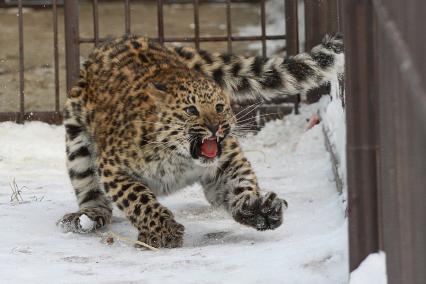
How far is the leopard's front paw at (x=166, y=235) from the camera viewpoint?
5.11m

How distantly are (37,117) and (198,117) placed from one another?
13.3 feet

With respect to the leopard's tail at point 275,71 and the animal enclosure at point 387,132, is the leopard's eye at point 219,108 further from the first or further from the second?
the animal enclosure at point 387,132

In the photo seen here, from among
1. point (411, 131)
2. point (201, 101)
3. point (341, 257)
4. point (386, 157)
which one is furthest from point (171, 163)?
point (411, 131)

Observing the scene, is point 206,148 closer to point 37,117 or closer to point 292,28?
point 292,28

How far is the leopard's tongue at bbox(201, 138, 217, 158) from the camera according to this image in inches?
203

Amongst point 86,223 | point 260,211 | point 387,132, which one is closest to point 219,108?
point 260,211

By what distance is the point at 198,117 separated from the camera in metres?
5.17

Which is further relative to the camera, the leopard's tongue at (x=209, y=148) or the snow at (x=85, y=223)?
the snow at (x=85, y=223)

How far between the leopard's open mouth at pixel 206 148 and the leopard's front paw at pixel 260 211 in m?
0.27

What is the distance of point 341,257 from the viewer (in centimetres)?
409

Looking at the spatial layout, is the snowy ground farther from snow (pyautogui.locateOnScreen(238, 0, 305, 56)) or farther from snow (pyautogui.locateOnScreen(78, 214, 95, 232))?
snow (pyautogui.locateOnScreen(238, 0, 305, 56))

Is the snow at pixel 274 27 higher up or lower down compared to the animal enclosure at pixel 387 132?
higher up

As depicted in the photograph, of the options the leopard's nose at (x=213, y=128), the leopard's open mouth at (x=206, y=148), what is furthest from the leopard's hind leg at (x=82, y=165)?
the leopard's nose at (x=213, y=128)

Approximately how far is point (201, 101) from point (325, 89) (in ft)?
10.3
